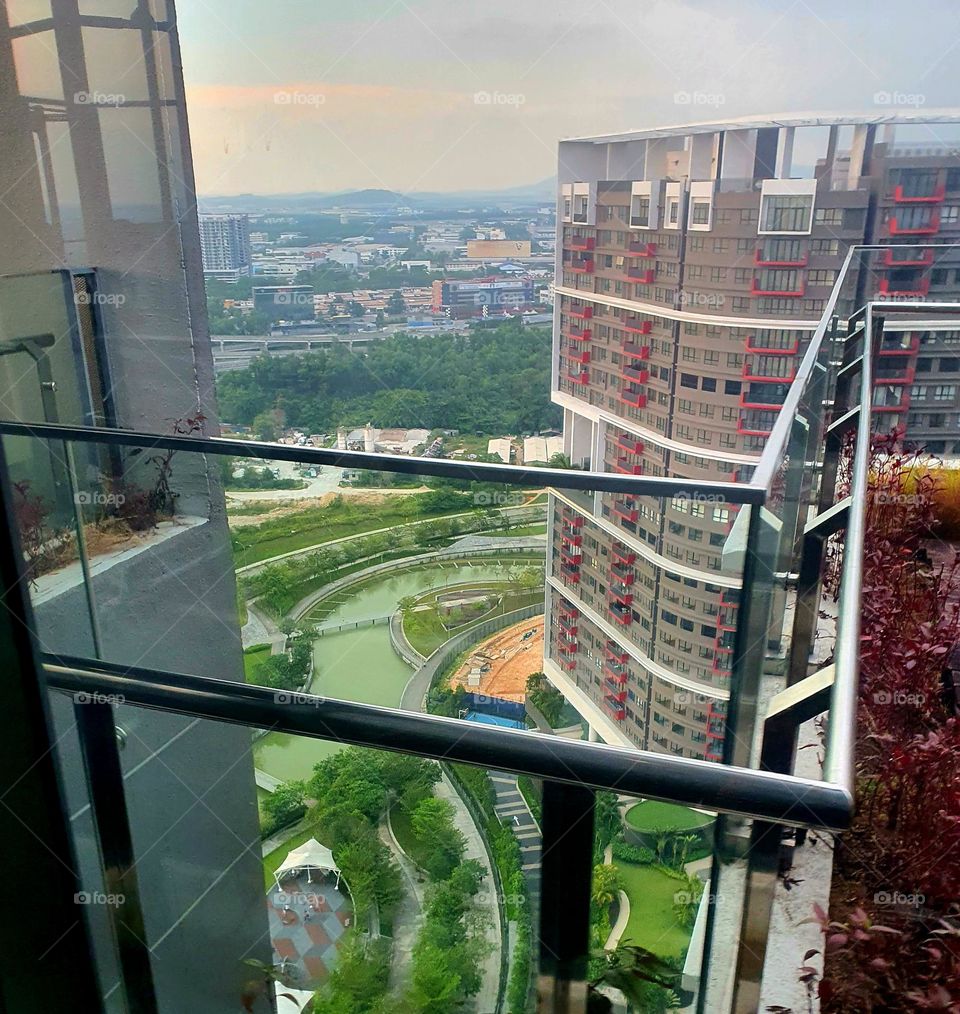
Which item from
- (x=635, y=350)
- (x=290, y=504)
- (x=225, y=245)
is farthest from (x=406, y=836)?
(x=635, y=350)

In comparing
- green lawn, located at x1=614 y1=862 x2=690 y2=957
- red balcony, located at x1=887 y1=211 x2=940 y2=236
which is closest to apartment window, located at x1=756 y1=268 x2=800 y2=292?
red balcony, located at x1=887 y1=211 x2=940 y2=236

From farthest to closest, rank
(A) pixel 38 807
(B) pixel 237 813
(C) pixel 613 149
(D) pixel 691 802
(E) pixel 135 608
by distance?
(C) pixel 613 149 < (E) pixel 135 608 < (B) pixel 237 813 < (A) pixel 38 807 < (D) pixel 691 802

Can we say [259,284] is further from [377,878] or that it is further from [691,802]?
[691,802]

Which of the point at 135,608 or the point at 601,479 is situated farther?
the point at 135,608

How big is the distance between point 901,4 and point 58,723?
370 inches

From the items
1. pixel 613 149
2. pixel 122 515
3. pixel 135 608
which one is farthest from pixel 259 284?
pixel 613 149

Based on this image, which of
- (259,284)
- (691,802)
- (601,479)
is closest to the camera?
(691,802)

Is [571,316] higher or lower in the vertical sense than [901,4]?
lower

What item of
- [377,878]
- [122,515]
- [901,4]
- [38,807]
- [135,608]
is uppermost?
[901,4]

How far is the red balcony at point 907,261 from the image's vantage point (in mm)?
4387

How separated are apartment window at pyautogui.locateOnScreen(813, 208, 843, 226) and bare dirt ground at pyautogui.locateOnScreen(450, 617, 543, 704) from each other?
26.7 feet

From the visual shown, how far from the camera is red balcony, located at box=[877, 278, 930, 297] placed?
4.28 metres

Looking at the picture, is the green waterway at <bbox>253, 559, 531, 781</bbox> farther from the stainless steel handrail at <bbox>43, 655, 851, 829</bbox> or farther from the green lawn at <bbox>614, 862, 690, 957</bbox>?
the stainless steel handrail at <bbox>43, 655, 851, 829</bbox>

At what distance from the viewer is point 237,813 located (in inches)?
76.9
